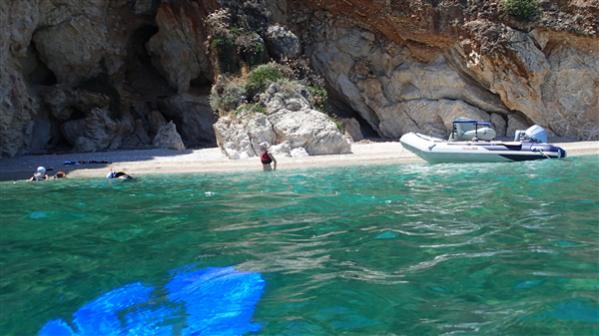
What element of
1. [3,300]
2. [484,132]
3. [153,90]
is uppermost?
[153,90]

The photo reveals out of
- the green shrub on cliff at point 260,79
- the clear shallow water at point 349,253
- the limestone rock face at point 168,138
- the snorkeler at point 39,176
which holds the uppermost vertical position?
the green shrub on cliff at point 260,79

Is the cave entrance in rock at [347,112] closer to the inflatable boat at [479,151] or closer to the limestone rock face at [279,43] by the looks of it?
the limestone rock face at [279,43]

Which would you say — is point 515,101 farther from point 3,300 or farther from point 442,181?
point 3,300

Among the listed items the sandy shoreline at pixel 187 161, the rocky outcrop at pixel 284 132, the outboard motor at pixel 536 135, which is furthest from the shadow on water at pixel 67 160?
the outboard motor at pixel 536 135

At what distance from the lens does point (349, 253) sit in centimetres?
501

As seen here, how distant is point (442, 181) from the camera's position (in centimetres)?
1129

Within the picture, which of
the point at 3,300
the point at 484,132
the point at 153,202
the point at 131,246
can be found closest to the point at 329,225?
the point at 131,246

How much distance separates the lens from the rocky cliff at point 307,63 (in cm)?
2230

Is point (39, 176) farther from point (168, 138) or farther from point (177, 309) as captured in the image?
point (177, 309)

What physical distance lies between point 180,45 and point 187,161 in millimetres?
10573

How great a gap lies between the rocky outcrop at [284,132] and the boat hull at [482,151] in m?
4.03

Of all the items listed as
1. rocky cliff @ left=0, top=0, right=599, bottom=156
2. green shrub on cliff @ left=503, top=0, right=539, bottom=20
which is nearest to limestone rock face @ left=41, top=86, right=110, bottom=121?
rocky cliff @ left=0, top=0, right=599, bottom=156

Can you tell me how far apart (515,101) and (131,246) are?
72.6 ft

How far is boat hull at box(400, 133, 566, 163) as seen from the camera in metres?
15.9
